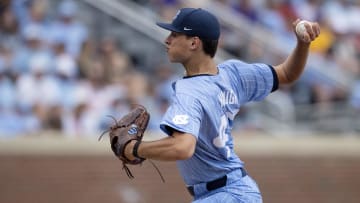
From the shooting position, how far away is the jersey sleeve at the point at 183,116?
16.8 feet

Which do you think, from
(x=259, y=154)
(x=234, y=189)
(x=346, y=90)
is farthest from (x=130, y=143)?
(x=346, y=90)

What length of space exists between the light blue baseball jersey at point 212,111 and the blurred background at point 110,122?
5329 mm

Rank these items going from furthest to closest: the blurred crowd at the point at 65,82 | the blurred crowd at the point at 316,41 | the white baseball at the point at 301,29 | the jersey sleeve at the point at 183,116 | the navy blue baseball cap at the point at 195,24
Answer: the blurred crowd at the point at 316,41
the blurred crowd at the point at 65,82
the white baseball at the point at 301,29
the navy blue baseball cap at the point at 195,24
the jersey sleeve at the point at 183,116

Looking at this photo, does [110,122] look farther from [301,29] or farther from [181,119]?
[181,119]

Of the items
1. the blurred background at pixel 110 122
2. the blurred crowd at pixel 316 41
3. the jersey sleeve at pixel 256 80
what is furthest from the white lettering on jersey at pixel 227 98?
the blurred crowd at pixel 316 41

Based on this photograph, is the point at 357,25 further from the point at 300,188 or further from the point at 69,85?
the point at 69,85

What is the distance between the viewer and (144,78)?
1185 centimetres

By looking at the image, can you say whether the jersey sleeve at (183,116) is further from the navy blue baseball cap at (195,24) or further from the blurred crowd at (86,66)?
the blurred crowd at (86,66)

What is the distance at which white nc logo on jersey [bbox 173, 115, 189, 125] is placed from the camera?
512 centimetres

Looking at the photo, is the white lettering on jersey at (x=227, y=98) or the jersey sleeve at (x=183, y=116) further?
the white lettering on jersey at (x=227, y=98)

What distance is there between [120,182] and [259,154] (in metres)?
1.72

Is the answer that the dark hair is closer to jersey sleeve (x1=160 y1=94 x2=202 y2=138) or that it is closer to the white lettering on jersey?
the white lettering on jersey

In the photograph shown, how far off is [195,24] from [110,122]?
19.9ft

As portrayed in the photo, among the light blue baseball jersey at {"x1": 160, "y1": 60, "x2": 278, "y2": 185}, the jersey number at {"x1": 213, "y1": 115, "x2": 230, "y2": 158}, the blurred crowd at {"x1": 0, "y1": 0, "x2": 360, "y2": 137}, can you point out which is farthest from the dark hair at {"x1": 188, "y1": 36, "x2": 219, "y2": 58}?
the blurred crowd at {"x1": 0, "y1": 0, "x2": 360, "y2": 137}
